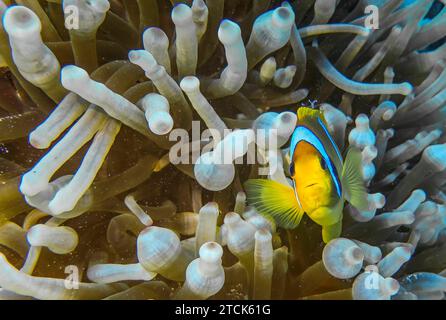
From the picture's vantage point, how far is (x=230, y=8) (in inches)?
44.0

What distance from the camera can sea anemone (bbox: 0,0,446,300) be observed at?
0.79 m

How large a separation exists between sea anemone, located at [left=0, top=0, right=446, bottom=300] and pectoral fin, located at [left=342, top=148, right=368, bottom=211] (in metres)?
0.07

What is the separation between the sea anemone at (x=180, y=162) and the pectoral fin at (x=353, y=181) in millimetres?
70

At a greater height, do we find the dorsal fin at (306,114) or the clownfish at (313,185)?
the dorsal fin at (306,114)

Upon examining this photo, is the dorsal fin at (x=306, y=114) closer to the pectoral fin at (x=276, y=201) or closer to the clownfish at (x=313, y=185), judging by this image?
the clownfish at (x=313, y=185)

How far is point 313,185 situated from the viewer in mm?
803

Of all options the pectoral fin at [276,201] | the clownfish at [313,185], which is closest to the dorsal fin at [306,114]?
the clownfish at [313,185]

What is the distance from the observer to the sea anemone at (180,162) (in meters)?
0.79

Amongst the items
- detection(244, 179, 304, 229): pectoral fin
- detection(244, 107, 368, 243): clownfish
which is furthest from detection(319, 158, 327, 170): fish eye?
detection(244, 179, 304, 229): pectoral fin

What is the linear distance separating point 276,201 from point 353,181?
0.14 m
